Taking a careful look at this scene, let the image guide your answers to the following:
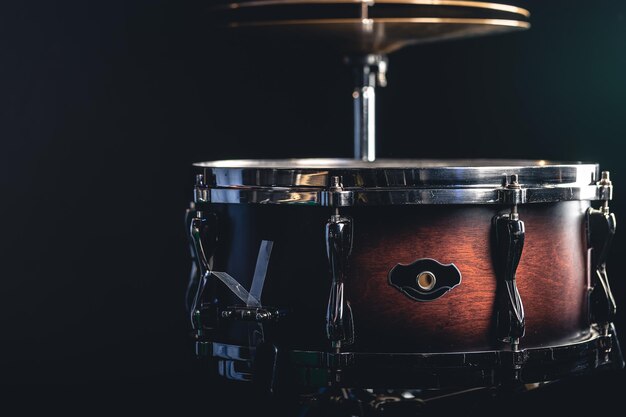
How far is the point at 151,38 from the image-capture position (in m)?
2.40

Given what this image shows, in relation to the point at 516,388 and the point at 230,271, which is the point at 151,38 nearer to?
the point at 230,271

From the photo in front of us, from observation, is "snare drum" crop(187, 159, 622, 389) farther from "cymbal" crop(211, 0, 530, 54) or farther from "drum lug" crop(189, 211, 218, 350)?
"cymbal" crop(211, 0, 530, 54)

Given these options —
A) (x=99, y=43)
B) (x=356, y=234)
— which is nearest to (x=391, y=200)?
(x=356, y=234)

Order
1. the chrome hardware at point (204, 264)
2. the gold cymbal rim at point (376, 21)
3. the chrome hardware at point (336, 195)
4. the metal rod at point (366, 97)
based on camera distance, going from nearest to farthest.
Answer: the chrome hardware at point (336, 195), the chrome hardware at point (204, 264), the gold cymbal rim at point (376, 21), the metal rod at point (366, 97)

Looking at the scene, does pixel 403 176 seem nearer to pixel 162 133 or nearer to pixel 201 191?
pixel 201 191

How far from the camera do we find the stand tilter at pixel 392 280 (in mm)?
1532

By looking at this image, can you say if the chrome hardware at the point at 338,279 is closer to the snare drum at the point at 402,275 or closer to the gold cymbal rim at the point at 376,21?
the snare drum at the point at 402,275

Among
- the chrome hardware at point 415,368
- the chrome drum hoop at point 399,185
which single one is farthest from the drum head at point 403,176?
the chrome hardware at point 415,368

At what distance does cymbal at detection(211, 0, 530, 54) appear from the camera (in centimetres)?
187

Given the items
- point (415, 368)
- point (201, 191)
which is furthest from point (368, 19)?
point (415, 368)

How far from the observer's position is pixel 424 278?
61.1 inches

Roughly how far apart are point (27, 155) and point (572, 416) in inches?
54.4

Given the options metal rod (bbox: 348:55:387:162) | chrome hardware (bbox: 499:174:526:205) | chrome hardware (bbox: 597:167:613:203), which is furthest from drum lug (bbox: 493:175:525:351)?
metal rod (bbox: 348:55:387:162)

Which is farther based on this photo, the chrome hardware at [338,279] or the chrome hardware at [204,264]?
the chrome hardware at [204,264]
